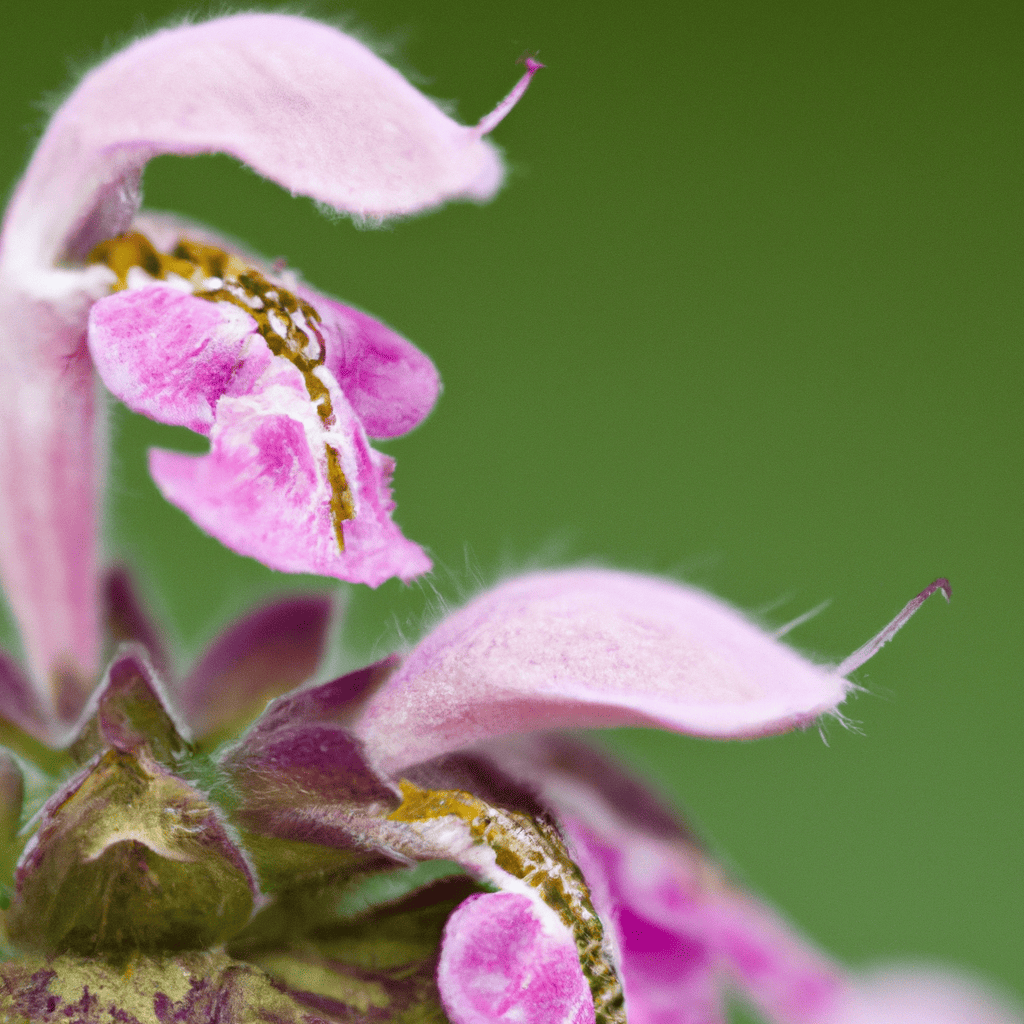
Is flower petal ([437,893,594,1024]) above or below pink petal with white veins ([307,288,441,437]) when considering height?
below

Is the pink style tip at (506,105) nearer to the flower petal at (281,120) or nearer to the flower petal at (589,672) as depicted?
the flower petal at (281,120)

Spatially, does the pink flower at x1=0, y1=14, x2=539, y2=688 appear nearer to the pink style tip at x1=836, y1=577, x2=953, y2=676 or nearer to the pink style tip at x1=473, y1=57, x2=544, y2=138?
the pink style tip at x1=473, y1=57, x2=544, y2=138

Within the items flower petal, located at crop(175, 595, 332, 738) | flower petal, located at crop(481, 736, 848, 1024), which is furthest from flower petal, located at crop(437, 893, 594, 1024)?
flower petal, located at crop(175, 595, 332, 738)

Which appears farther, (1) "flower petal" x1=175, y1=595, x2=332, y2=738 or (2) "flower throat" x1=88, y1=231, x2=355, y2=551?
(1) "flower petal" x1=175, y1=595, x2=332, y2=738

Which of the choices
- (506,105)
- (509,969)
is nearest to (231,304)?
(506,105)

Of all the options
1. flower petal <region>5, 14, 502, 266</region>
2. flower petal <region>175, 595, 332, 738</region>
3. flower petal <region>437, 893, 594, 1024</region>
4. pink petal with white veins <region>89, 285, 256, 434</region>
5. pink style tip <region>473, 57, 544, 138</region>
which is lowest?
flower petal <region>175, 595, 332, 738</region>
